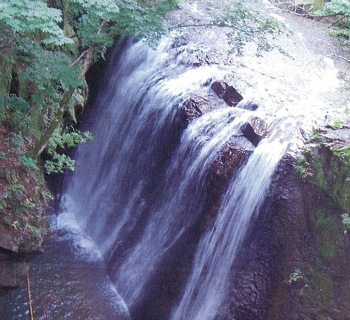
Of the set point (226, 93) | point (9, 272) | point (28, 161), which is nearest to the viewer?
point (9, 272)

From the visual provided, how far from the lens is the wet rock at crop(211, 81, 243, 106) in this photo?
789cm

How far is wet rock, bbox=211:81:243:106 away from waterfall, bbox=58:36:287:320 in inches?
9.0

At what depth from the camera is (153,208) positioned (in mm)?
7820

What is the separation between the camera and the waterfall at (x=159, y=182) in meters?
6.13

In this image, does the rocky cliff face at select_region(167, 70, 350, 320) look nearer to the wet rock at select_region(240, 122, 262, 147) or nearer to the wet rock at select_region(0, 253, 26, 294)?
the wet rock at select_region(240, 122, 262, 147)

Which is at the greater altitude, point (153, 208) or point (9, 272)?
point (153, 208)

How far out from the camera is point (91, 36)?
6.39 m

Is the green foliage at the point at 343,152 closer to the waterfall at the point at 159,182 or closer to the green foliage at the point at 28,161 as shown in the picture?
the waterfall at the point at 159,182

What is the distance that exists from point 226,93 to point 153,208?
8.13 ft

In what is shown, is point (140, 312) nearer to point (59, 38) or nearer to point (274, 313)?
point (274, 313)

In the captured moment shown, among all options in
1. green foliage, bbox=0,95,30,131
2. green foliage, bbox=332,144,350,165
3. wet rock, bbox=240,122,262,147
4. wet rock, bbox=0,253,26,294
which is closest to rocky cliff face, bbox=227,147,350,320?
green foliage, bbox=332,144,350,165

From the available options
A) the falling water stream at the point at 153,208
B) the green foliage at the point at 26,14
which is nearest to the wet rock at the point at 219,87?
the falling water stream at the point at 153,208

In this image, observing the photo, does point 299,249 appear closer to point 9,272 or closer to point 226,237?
point 226,237

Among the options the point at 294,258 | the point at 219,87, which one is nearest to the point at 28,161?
the point at 219,87
